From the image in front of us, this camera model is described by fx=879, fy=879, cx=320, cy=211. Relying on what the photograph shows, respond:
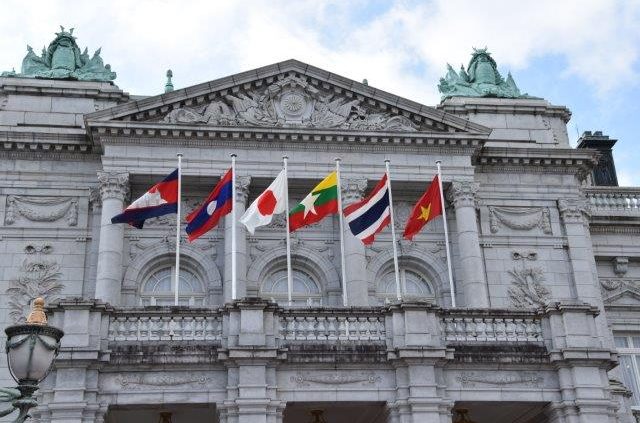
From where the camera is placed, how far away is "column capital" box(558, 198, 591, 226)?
33.8 metres

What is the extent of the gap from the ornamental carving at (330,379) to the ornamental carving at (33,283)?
13057mm

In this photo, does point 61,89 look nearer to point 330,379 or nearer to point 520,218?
point 520,218

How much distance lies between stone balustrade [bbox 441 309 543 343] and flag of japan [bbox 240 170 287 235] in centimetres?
786

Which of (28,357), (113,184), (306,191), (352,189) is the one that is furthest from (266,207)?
(28,357)

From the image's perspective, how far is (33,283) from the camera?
30.0 metres

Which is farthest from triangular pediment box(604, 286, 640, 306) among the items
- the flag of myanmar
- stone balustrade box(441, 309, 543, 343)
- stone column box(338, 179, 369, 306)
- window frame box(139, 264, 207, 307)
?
Answer: window frame box(139, 264, 207, 307)

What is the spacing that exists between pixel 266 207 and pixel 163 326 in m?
7.88

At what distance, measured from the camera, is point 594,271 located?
33.5 m

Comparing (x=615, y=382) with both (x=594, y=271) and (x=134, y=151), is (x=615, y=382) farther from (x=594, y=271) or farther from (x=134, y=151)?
(x=134, y=151)

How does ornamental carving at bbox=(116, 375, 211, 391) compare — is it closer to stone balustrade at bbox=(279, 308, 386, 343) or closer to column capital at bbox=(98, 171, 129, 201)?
stone balustrade at bbox=(279, 308, 386, 343)

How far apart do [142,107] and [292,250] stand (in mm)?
7486

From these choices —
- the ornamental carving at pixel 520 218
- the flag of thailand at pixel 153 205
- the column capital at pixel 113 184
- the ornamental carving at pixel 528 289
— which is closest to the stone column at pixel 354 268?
the ornamental carving at pixel 520 218

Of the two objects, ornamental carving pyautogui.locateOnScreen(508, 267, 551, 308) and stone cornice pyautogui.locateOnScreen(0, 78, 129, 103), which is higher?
stone cornice pyautogui.locateOnScreen(0, 78, 129, 103)

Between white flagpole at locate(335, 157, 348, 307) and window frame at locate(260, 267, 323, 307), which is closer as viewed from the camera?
white flagpole at locate(335, 157, 348, 307)
